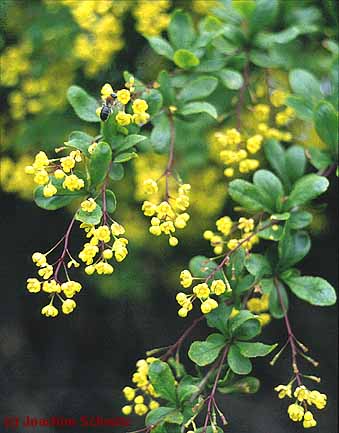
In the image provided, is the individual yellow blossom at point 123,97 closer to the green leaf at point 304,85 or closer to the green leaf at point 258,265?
the green leaf at point 258,265

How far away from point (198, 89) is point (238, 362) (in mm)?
703

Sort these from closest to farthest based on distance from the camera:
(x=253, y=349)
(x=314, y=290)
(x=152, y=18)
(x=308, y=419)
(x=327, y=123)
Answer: (x=308, y=419) → (x=253, y=349) → (x=314, y=290) → (x=327, y=123) → (x=152, y=18)

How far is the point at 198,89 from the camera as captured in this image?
158 centimetres

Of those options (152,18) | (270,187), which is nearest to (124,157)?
(270,187)

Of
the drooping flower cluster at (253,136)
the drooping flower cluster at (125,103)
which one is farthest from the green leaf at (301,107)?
the drooping flower cluster at (125,103)

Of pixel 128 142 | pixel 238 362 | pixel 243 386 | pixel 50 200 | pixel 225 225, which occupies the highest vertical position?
pixel 128 142

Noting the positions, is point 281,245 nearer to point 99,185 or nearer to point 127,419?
point 99,185

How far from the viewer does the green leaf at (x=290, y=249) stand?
1.46m

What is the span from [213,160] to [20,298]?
3.74 feet

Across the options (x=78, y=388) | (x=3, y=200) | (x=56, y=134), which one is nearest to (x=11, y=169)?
(x=56, y=134)

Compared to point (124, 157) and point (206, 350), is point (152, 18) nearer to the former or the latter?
point (124, 157)

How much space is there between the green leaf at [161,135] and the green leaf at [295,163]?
341 millimetres

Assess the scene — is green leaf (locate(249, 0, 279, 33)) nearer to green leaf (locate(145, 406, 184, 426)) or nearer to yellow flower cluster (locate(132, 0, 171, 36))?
yellow flower cluster (locate(132, 0, 171, 36))

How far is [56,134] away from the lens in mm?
2227
